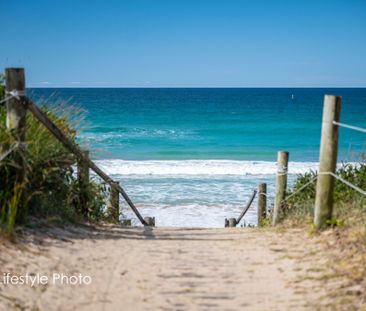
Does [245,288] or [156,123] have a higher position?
[156,123]

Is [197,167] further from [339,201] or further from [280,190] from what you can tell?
[339,201]

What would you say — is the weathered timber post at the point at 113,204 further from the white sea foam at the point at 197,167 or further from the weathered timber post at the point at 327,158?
the white sea foam at the point at 197,167

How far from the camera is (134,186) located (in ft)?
63.4

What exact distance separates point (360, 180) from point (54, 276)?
552cm

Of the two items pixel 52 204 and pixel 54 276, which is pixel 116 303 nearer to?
pixel 54 276

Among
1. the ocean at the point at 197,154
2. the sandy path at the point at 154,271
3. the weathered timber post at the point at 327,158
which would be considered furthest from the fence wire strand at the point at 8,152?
the weathered timber post at the point at 327,158

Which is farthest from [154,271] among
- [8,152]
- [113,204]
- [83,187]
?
[113,204]

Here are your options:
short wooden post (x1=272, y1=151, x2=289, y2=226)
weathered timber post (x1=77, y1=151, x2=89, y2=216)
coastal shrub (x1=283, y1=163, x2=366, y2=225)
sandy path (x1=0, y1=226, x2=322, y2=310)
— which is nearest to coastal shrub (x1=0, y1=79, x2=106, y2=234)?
weathered timber post (x1=77, y1=151, x2=89, y2=216)

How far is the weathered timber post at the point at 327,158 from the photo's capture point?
5.13 m

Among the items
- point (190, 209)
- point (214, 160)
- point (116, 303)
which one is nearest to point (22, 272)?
point (116, 303)

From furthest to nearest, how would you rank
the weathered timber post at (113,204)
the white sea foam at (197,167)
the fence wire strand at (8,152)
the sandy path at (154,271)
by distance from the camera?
the white sea foam at (197,167) → the weathered timber post at (113,204) → the fence wire strand at (8,152) → the sandy path at (154,271)

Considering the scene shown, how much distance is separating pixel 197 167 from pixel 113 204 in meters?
15.0

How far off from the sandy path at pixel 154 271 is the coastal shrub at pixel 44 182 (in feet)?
1.10

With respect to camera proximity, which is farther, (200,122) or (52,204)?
(200,122)
